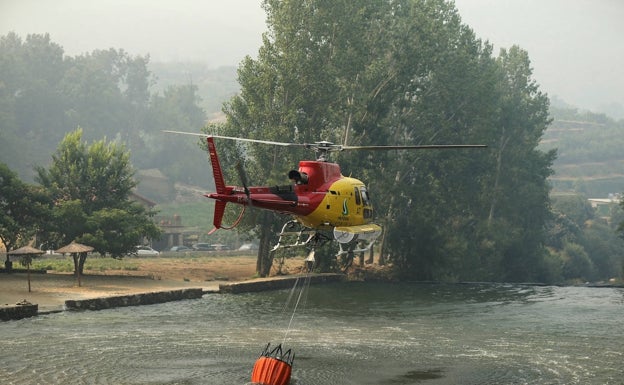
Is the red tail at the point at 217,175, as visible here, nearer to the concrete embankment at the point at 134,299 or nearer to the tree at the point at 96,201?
the concrete embankment at the point at 134,299

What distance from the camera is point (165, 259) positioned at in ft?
314

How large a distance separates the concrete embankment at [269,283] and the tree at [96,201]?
8.57 m

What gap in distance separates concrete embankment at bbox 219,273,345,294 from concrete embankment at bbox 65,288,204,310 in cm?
280

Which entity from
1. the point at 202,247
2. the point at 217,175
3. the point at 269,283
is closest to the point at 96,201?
the point at 269,283

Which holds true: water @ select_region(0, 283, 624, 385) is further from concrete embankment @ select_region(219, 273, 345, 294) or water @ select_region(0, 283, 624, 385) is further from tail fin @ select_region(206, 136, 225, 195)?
tail fin @ select_region(206, 136, 225, 195)

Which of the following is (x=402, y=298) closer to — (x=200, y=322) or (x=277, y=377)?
(x=200, y=322)

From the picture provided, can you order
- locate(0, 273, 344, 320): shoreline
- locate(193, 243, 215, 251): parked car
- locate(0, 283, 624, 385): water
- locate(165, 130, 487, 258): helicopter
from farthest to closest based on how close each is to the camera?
1. locate(193, 243, 215, 251): parked car
2. locate(0, 273, 344, 320): shoreline
3. locate(0, 283, 624, 385): water
4. locate(165, 130, 487, 258): helicopter

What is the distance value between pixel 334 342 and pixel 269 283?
2735 cm

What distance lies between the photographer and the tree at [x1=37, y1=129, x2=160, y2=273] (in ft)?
233

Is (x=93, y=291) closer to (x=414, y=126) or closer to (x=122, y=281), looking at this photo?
(x=122, y=281)

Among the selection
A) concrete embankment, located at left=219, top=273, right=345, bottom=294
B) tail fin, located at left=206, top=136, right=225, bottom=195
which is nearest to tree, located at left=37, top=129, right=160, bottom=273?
concrete embankment, located at left=219, top=273, right=345, bottom=294

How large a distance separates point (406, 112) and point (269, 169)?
71.4 feet

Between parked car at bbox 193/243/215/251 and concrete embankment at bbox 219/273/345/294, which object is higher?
parked car at bbox 193/243/215/251

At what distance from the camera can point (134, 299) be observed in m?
59.8
